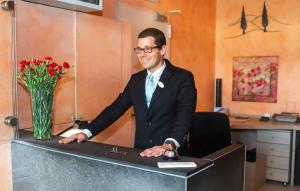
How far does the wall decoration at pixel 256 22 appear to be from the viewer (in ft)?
15.5

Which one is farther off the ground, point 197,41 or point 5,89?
point 197,41

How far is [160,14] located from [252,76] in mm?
1812

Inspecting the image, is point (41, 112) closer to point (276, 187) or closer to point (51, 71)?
point (51, 71)

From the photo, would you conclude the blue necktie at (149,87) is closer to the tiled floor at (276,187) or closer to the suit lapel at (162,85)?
the suit lapel at (162,85)

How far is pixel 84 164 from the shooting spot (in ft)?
5.32

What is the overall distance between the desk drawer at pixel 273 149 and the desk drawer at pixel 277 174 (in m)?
0.20

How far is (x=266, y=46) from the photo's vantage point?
4738mm

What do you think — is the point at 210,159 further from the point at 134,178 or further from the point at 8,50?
the point at 8,50

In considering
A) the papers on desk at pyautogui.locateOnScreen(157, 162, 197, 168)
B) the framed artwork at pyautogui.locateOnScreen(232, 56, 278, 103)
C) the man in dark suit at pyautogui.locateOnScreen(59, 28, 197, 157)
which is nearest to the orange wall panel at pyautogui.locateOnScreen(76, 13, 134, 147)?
the man in dark suit at pyautogui.locateOnScreen(59, 28, 197, 157)

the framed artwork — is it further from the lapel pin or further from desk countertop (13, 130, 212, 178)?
desk countertop (13, 130, 212, 178)

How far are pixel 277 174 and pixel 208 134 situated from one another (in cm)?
175

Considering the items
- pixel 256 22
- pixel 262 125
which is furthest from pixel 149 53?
pixel 256 22

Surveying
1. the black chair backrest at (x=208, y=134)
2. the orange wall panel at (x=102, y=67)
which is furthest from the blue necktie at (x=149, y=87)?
the black chair backrest at (x=208, y=134)

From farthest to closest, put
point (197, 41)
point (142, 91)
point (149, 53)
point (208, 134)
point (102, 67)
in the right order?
point (197, 41) < point (208, 134) < point (102, 67) < point (142, 91) < point (149, 53)
